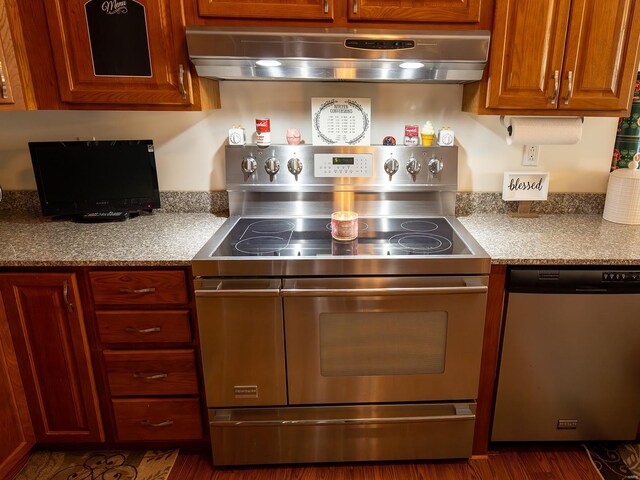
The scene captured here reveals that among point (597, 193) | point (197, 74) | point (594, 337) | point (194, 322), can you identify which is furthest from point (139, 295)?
point (597, 193)

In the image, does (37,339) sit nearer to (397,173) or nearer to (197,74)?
(197,74)

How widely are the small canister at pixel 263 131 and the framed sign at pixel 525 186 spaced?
3.51 ft

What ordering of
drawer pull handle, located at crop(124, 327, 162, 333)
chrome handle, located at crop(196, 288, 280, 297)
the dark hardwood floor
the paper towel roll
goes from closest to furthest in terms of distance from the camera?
1. chrome handle, located at crop(196, 288, 280, 297)
2. drawer pull handle, located at crop(124, 327, 162, 333)
3. the dark hardwood floor
4. the paper towel roll

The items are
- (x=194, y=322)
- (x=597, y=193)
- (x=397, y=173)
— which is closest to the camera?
(x=194, y=322)

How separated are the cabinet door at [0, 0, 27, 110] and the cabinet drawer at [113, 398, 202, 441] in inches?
45.9

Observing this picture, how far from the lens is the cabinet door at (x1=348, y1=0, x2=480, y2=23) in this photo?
150 centimetres

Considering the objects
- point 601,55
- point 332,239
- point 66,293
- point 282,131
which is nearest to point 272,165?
point 282,131

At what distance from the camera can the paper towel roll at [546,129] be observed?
1776 millimetres

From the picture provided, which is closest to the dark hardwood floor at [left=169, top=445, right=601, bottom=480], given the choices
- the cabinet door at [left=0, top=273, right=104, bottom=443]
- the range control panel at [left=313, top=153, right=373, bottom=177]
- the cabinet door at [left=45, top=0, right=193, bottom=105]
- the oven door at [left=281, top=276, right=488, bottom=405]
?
the oven door at [left=281, top=276, right=488, bottom=405]

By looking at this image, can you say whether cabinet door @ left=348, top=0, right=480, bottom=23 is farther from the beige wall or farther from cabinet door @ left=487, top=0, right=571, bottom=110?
the beige wall

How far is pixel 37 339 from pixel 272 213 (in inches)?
39.9

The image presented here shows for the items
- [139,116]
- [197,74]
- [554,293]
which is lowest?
[554,293]

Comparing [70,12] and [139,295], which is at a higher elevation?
[70,12]

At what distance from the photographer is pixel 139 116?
6.42 feet
